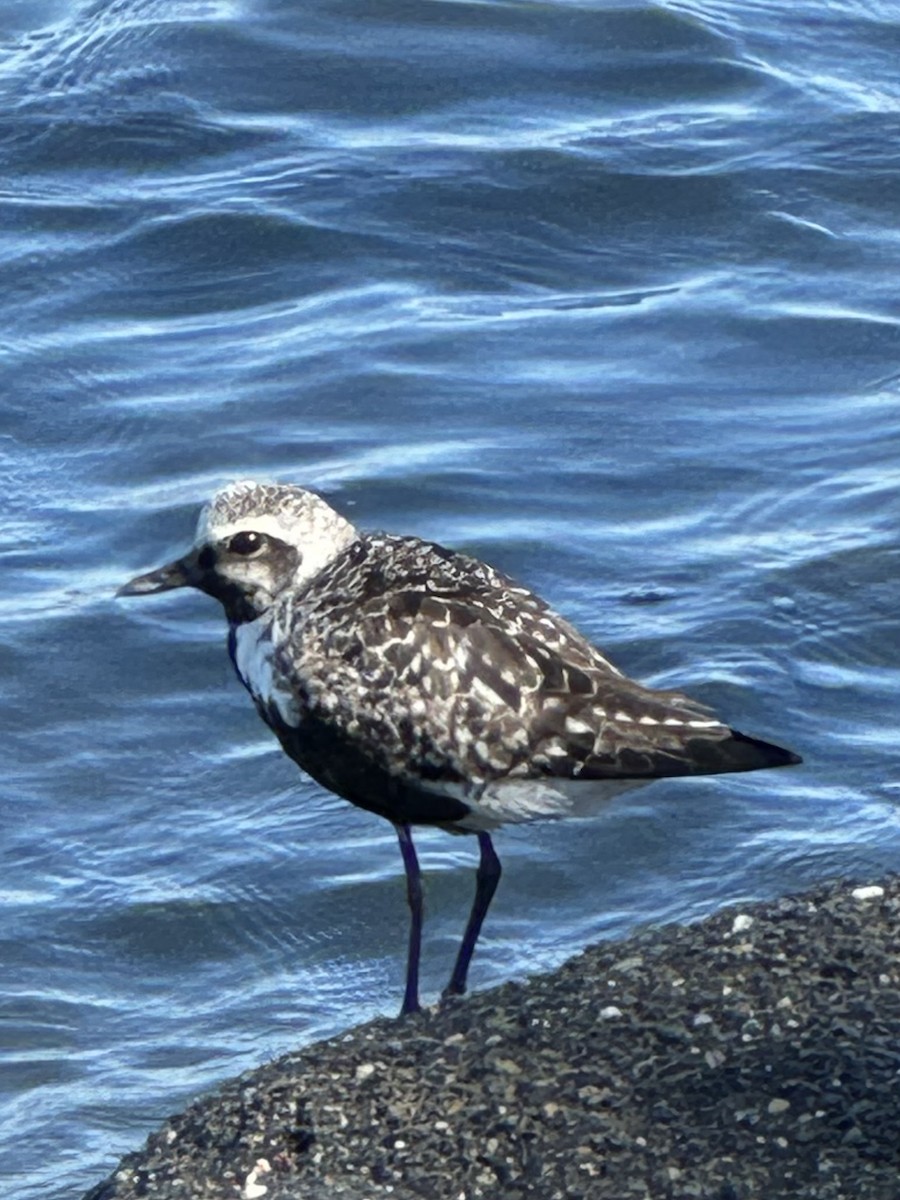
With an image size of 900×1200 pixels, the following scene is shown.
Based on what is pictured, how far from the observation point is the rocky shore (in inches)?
224

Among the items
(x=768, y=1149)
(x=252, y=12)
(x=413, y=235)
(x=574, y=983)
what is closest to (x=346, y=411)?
(x=413, y=235)

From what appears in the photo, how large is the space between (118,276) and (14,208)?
3.75 ft

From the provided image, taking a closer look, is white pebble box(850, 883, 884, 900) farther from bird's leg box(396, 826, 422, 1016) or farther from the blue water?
the blue water

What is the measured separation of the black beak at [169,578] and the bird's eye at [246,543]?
0.22m

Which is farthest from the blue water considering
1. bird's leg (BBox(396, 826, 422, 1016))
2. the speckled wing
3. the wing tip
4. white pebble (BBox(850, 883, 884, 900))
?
the wing tip

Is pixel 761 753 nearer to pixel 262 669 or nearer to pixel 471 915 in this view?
pixel 471 915

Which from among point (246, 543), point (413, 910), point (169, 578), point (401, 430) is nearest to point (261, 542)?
point (246, 543)

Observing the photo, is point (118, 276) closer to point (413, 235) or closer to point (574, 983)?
point (413, 235)

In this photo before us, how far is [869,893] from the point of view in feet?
23.1

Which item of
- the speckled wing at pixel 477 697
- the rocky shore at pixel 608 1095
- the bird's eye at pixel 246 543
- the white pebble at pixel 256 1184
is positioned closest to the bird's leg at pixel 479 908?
the speckled wing at pixel 477 697

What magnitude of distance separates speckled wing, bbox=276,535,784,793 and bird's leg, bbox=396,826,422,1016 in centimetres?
47

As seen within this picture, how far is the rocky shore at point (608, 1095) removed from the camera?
5699mm

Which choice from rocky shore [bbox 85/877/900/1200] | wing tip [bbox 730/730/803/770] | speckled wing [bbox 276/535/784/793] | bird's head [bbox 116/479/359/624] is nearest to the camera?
rocky shore [bbox 85/877/900/1200]

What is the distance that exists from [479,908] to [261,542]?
4.36ft
